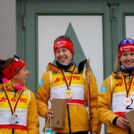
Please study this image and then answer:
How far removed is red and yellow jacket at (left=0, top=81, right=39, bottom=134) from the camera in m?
6.11

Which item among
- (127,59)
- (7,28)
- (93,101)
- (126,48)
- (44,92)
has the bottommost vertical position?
(93,101)

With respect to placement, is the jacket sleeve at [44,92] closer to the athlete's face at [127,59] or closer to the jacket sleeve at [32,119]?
the jacket sleeve at [32,119]

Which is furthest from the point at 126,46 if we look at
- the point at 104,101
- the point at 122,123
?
the point at 122,123

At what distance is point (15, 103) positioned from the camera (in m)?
6.20

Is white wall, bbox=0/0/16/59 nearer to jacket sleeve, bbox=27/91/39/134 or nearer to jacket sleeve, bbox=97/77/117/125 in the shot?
jacket sleeve, bbox=27/91/39/134

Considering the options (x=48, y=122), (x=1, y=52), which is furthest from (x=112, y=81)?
(x=1, y=52)

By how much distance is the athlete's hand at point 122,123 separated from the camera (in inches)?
232

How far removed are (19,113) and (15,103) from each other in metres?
0.13

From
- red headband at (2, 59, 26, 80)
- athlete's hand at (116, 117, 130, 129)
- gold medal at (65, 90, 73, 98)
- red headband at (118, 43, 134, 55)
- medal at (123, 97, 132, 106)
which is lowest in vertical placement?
athlete's hand at (116, 117, 130, 129)

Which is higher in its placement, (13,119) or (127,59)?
(127,59)

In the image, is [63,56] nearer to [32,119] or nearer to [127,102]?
[32,119]

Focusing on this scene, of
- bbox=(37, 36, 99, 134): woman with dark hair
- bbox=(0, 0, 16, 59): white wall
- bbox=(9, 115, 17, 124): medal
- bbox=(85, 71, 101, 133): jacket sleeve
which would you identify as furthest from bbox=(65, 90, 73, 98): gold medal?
bbox=(0, 0, 16, 59): white wall

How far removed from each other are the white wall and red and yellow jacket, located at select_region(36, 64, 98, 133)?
157 cm

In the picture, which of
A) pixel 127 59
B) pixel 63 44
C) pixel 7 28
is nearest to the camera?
pixel 127 59
